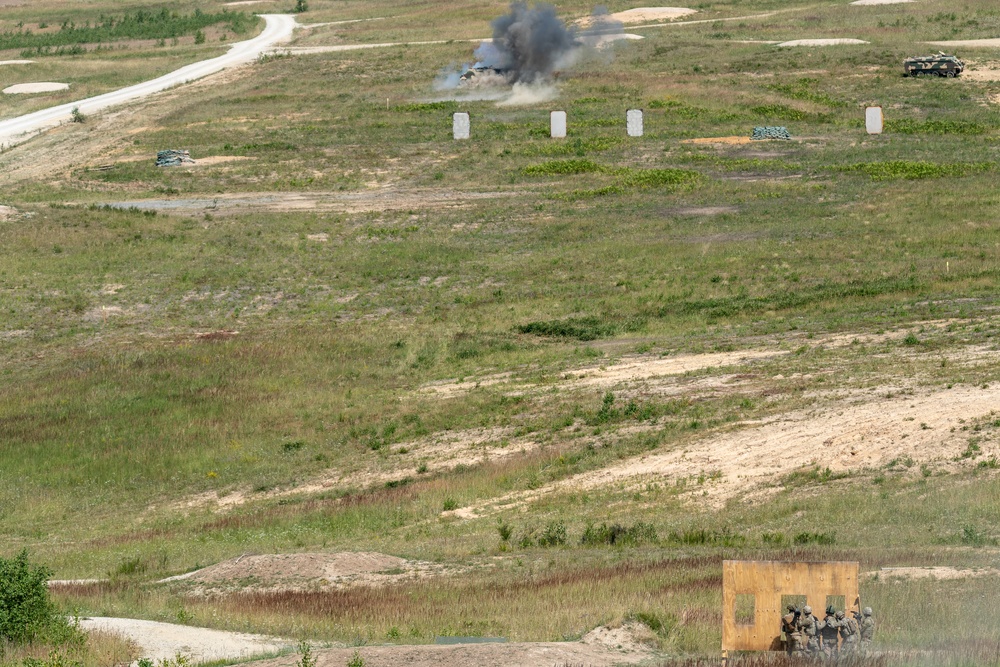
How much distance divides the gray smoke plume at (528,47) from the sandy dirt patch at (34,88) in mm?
32605

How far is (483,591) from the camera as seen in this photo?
21.8m

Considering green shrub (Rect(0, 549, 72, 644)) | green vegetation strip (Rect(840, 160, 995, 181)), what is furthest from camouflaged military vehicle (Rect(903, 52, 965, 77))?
green shrub (Rect(0, 549, 72, 644))

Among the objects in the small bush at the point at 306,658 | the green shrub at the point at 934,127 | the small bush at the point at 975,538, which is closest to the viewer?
the small bush at the point at 306,658

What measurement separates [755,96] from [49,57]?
63605mm

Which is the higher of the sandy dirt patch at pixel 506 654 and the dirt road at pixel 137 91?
the dirt road at pixel 137 91

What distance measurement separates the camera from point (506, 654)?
16.5 m

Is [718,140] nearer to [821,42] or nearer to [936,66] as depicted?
[936,66]

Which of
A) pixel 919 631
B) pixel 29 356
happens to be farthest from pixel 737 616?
pixel 29 356

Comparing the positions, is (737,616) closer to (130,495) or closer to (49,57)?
(130,495)

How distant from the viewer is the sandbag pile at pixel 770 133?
69.1m

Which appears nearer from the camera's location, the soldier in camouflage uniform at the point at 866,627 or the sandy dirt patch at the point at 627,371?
the soldier in camouflage uniform at the point at 866,627

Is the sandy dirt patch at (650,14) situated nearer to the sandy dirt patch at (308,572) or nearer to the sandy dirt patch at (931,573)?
the sandy dirt patch at (308,572)

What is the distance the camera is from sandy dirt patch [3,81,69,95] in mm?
98688

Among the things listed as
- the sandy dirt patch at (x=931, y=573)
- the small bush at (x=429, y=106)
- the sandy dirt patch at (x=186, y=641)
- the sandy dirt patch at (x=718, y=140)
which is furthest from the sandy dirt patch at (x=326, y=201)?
the sandy dirt patch at (x=931, y=573)
